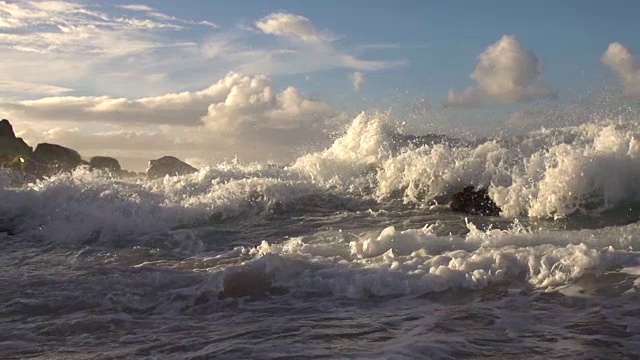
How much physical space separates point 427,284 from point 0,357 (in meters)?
4.00

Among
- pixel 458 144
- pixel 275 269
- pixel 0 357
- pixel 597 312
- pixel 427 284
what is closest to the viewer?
pixel 0 357

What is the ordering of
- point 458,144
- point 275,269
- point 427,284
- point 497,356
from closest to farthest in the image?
1. point 497,356
2. point 427,284
3. point 275,269
4. point 458,144

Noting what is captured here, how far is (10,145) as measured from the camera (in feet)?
120

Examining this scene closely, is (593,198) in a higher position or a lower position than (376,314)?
higher

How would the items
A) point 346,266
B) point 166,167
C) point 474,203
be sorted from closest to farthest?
point 346,266 < point 474,203 < point 166,167

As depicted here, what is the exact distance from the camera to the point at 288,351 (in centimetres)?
481

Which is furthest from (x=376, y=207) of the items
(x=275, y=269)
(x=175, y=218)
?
(x=275, y=269)

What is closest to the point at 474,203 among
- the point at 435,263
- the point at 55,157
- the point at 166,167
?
the point at 435,263

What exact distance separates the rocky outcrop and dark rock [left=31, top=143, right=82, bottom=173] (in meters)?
1.36

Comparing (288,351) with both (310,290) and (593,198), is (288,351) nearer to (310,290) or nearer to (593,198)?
(310,290)

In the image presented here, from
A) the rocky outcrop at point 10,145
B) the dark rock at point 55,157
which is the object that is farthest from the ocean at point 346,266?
the rocky outcrop at point 10,145

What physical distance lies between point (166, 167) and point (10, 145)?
9048 mm

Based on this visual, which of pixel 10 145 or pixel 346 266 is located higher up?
pixel 10 145

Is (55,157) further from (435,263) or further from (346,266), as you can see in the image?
(435,263)
